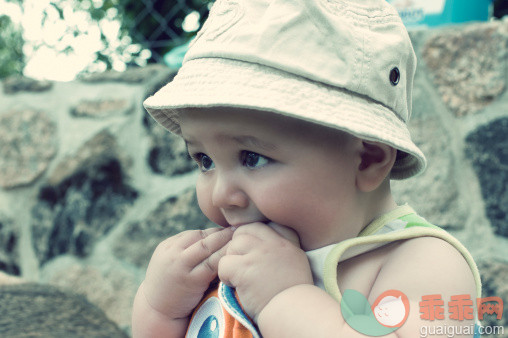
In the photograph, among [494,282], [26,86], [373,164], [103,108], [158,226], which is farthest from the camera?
[26,86]

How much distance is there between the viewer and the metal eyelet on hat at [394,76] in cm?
88

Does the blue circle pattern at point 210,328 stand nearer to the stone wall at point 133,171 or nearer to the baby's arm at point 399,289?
the baby's arm at point 399,289

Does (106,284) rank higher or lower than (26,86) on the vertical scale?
lower

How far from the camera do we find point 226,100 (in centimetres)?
80

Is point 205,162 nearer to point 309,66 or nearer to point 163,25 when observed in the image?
point 309,66

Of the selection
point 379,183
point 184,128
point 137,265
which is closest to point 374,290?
point 379,183

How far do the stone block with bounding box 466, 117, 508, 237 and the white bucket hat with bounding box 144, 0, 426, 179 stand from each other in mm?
956

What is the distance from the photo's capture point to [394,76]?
35.0 inches

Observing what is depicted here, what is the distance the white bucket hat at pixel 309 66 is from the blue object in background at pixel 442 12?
A: 1.34 m

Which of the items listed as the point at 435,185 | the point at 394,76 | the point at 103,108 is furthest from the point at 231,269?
the point at 103,108

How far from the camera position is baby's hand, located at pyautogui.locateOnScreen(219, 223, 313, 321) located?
80 centimetres

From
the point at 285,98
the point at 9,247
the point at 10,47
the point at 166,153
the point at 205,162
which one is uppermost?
the point at 285,98

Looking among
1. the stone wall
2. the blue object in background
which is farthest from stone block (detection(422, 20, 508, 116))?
the blue object in background

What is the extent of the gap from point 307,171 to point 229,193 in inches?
5.0
